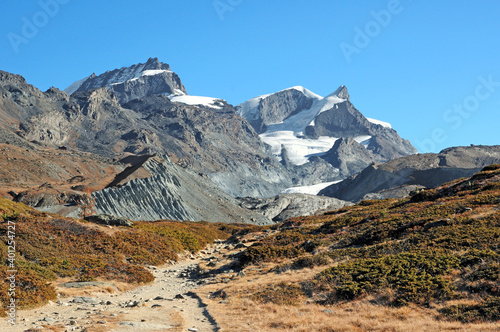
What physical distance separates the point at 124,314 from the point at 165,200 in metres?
79.1

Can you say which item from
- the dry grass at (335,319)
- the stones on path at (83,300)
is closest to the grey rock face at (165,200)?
the stones on path at (83,300)

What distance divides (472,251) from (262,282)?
11.4 metres

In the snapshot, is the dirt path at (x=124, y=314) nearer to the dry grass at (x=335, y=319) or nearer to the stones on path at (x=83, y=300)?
the stones on path at (x=83, y=300)

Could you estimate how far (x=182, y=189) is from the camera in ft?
350

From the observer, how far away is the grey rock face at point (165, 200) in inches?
3258

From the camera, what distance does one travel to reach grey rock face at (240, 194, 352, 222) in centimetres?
16200

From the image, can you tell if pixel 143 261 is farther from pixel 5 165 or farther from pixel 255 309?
pixel 5 165

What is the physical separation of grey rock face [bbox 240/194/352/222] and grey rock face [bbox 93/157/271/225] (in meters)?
35.9

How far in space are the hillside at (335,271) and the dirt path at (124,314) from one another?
0.93m

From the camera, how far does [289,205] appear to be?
585ft

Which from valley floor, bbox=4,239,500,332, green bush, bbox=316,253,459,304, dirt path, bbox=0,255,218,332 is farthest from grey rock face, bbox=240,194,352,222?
green bush, bbox=316,253,459,304

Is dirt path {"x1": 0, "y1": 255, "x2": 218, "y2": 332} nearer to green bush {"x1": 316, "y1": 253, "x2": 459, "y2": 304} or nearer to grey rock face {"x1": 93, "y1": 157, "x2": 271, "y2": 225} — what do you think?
green bush {"x1": 316, "y1": 253, "x2": 459, "y2": 304}

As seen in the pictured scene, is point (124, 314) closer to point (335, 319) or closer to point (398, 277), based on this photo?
point (335, 319)

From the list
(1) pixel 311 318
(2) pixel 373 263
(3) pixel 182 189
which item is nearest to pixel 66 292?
(1) pixel 311 318
